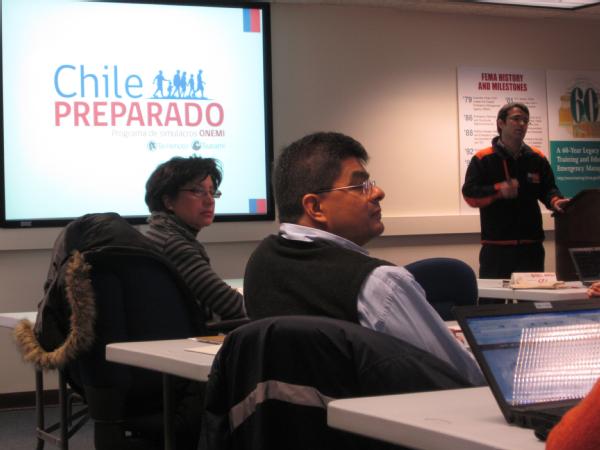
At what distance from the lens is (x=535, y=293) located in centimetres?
360

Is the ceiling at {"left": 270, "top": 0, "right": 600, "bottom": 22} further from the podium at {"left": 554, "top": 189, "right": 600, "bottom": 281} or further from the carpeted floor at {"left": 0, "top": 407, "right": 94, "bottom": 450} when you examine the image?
the carpeted floor at {"left": 0, "top": 407, "right": 94, "bottom": 450}

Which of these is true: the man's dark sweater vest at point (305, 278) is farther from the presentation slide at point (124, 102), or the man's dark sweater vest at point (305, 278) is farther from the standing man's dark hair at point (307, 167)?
the presentation slide at point (124, 102)

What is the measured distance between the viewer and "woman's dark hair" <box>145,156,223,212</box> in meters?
3.46

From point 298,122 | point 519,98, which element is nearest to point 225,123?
point 298,122

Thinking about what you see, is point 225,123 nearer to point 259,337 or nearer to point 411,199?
point 411,199

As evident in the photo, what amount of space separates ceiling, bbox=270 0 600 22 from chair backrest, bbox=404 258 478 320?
3.03 meters

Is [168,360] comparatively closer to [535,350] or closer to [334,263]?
[334,263]

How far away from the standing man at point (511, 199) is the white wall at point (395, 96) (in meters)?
1.11

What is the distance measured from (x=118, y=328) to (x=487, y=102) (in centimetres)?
454

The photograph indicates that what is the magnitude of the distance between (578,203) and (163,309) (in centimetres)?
225

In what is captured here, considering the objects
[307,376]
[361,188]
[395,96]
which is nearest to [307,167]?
[361,188]

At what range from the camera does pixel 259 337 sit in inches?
→ 54.8

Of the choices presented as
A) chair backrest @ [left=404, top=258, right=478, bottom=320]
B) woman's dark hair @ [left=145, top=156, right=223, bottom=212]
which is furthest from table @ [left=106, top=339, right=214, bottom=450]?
chair backrest @ [left=404, top=258, right=478, bottom=320]

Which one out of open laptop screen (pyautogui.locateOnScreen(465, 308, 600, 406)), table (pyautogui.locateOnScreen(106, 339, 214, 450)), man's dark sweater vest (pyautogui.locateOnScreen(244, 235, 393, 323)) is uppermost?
man's dark sweater vest (pyautogui.locateOnScreen(244, 235, 393, 323))
